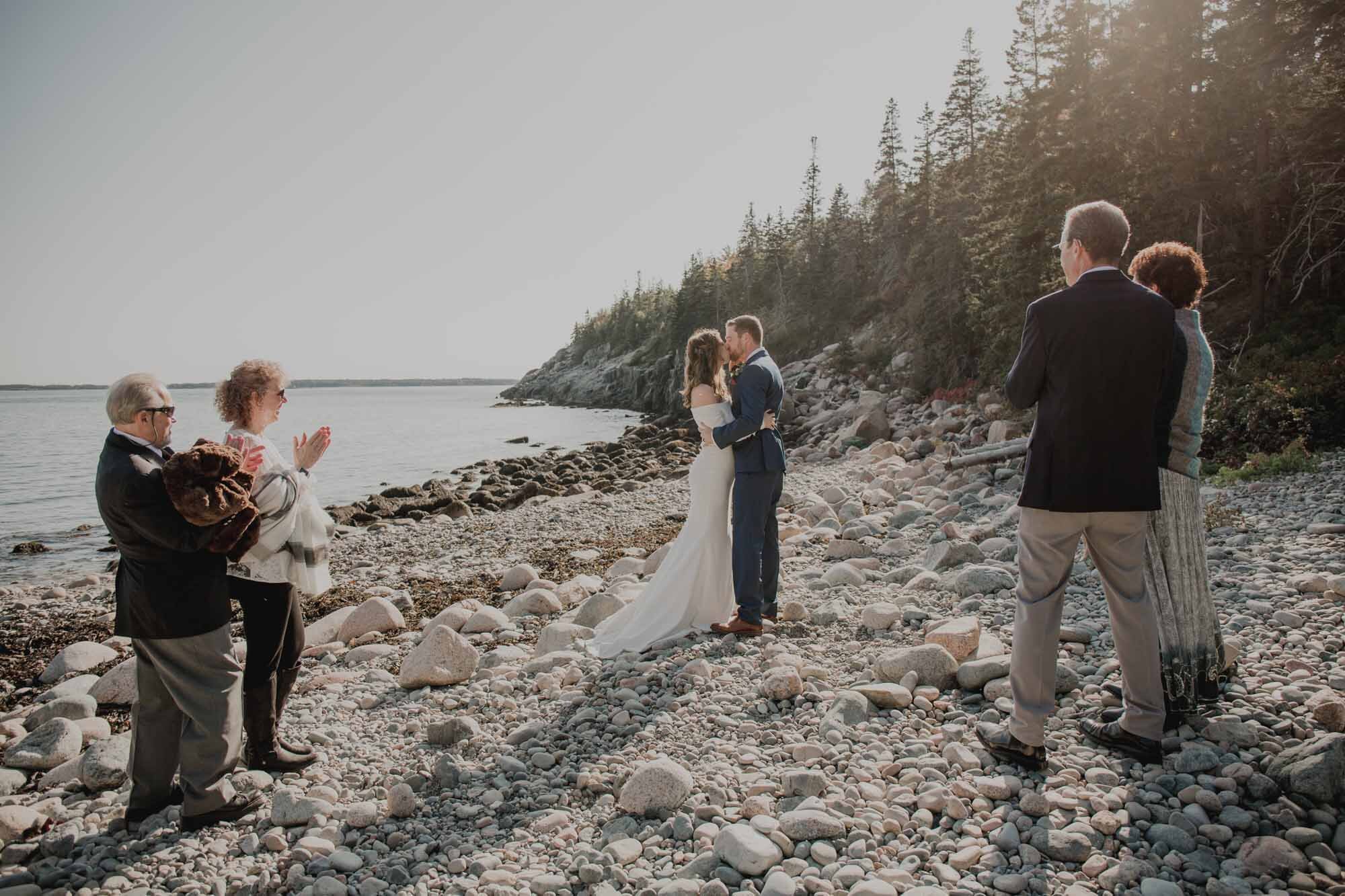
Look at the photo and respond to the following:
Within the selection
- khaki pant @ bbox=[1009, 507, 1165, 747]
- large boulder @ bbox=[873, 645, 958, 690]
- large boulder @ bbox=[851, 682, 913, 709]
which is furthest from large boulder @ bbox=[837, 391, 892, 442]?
khaki pant @ bbox=[1009, 507, 1165, 747]

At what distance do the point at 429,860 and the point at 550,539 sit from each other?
31.7 feet

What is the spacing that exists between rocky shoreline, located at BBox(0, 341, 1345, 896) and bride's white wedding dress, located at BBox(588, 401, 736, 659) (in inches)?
11.8

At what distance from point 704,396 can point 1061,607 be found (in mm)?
3186

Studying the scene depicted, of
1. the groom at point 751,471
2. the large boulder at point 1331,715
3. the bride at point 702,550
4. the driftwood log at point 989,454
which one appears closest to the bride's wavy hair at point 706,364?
the bride at point 702,550

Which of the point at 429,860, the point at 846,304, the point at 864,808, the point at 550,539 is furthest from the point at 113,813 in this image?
the point at 846,304

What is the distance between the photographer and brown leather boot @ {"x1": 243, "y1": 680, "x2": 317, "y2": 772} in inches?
157

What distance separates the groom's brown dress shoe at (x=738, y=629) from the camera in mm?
5668

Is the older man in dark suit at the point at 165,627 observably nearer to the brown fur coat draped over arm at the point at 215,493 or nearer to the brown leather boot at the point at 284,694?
the brown fur coat draped over arm at the point at 215,493

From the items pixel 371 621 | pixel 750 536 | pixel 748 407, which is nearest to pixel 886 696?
pixel 750 536

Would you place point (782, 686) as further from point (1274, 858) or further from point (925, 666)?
point (1274, 858)

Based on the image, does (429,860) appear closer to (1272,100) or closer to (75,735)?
(75,735)

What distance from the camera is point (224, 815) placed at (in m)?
3.52

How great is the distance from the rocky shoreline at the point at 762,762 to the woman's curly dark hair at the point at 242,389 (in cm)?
199

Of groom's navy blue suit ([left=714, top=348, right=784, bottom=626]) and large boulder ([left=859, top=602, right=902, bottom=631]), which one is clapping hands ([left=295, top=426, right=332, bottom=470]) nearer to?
groom's navy blue suit ([left=714, top=348, right=784, bottom=626])
